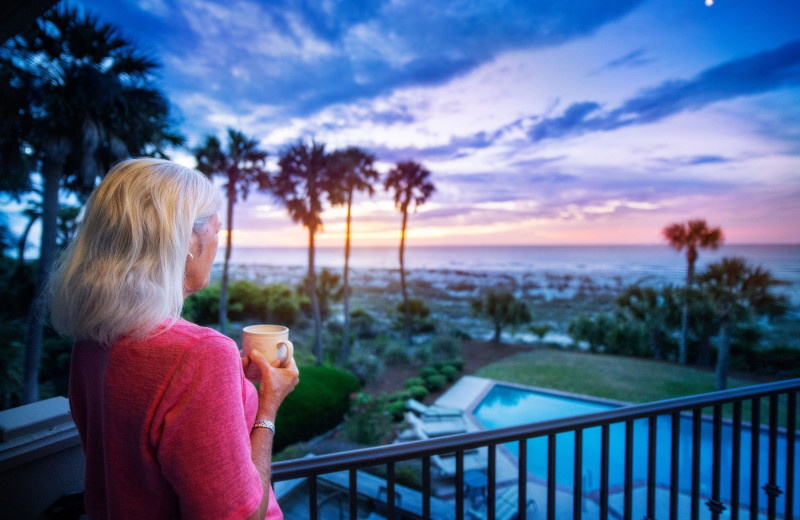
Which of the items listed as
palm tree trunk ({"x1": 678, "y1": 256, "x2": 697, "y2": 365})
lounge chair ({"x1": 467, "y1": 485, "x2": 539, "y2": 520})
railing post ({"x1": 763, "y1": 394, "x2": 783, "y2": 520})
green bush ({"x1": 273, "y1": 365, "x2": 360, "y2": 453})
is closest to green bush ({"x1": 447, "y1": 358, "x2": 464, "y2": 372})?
green bush ({"x1": 273, "y1": 365, "x2": 360, "y2": 453})

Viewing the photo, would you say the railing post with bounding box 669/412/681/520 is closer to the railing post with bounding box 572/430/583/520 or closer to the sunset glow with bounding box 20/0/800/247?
the railing post with bounding box 572/430/583/520

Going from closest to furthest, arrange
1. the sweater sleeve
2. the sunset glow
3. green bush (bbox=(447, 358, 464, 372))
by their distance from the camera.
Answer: the sweater sleeve
the sunset glow
green bush (bbox=(447, 358, 464, 372))

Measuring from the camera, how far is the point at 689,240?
49.8 feet

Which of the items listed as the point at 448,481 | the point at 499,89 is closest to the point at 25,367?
the point at 448,481

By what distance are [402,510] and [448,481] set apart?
→ 202 cm

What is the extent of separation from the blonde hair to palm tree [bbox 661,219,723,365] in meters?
17.4

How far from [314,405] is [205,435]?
27.2 feet

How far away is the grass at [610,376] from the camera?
1222 centimetres

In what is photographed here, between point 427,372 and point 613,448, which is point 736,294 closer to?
point 613,448

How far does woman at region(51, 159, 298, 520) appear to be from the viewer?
1.70 feet

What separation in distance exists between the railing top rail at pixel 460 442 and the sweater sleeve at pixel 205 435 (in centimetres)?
50

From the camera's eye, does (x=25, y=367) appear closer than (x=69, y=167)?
Yes

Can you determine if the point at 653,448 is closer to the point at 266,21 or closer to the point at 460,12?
the point at 460,12

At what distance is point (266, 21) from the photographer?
8516 mm
